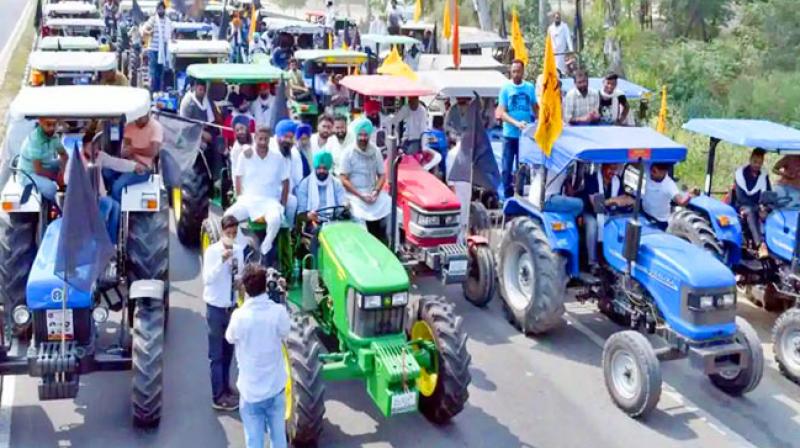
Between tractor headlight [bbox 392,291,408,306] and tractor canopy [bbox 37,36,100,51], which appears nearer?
tractor headlight [bbox 392,291,408,306]

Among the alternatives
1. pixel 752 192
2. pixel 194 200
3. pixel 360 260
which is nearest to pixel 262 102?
pixel 194 200

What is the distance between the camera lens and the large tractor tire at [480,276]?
402 inches

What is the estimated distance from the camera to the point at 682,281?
26.3ft

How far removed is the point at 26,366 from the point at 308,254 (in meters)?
2.56

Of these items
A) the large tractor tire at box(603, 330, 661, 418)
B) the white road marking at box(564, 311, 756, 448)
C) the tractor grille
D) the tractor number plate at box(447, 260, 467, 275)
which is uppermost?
the tractor grille

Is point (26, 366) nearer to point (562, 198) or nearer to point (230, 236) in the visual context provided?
point (230, 236)

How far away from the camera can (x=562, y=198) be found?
366 inches

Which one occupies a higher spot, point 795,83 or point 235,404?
point 795,83

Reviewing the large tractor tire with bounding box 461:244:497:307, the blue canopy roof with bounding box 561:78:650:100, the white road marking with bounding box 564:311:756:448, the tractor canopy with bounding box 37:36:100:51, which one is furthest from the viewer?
the tractor canopy with bounding box 37:36:100:51

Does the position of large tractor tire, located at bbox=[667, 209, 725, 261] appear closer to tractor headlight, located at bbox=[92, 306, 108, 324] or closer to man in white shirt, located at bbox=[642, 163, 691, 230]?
man in white shirt, located at bbox=[642, 163, 691, 230]

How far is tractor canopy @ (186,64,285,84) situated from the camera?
12.3 metres

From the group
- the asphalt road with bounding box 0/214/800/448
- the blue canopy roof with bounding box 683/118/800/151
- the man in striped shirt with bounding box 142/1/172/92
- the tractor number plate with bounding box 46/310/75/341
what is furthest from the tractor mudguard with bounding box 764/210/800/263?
the man in striped shirt with bounding box 142/1/172/92

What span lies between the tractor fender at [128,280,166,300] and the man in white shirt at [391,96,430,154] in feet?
15.2

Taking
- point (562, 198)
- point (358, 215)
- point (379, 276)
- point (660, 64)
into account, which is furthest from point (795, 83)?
point (379, 276)
